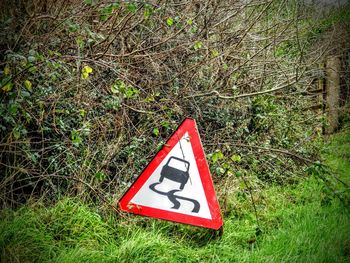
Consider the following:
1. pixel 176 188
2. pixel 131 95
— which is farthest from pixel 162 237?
pixel 131 95

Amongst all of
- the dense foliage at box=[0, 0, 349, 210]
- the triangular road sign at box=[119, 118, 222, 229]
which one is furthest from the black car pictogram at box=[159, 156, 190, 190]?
the dense foliage at box=[0, 0, 349, 210]

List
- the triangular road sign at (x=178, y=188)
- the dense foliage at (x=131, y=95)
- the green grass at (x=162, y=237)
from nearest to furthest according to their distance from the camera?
the green grass at (x=162, y=237) < the triangular road sign at (x=178, y=188) < the dense foliage at (x=131, y=95)

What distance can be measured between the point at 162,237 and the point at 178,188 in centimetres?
46

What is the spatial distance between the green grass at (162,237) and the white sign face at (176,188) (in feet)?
1.04

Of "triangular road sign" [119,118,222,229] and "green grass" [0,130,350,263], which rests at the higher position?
"triangular road sign" [119,118,222,229]

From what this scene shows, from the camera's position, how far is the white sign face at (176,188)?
2.38m

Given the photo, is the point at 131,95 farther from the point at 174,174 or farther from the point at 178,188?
the point at 178,188

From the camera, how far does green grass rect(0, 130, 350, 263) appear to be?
2.25 metres

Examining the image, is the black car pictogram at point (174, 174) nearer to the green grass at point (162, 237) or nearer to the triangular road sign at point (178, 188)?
the triangular road sign at point (178, 188)

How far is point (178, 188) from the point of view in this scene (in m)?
2.41

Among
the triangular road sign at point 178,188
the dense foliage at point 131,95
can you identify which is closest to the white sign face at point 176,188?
the triangular road sign at point 178,188

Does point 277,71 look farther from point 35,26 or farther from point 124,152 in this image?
point 35,26

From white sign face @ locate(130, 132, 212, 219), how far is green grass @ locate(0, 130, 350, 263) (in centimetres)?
32

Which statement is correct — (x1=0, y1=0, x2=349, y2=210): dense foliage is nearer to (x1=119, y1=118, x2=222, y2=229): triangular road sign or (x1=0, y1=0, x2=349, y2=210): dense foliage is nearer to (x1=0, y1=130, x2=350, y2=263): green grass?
(x1=0, y1=130, x2=350, y2=263): green grass
